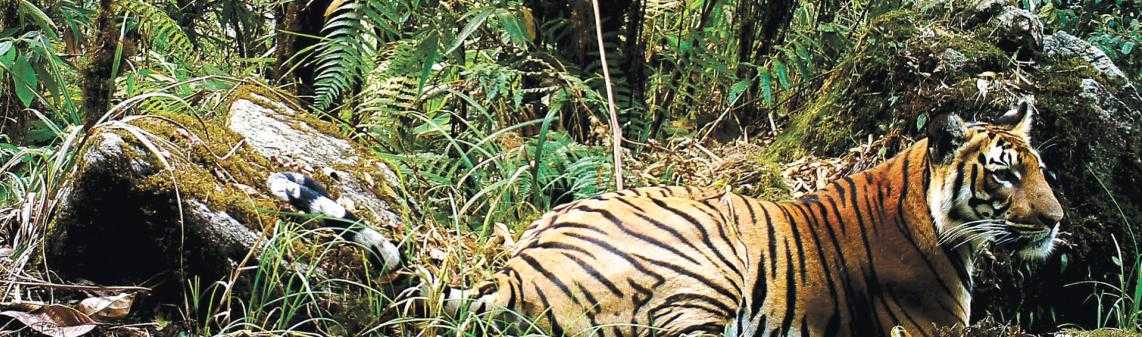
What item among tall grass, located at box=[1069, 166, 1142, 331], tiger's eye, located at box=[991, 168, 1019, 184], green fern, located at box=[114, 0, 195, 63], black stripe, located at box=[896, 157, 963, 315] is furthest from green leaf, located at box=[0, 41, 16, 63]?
tall grass, located at box=[1069, 166, 1142, 331]

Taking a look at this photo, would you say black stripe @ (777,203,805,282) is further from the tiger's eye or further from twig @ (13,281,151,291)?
twig @ (13,281,151,291)

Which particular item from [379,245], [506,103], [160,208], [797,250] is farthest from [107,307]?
[506,103]

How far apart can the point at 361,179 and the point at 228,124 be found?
1.78ft

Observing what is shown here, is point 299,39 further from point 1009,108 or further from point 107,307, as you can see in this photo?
point 1009,108

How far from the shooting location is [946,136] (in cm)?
427

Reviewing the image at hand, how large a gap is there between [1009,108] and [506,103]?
2327 mm

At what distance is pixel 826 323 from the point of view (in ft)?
13.9

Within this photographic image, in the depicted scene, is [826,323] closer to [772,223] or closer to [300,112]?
[772,223]

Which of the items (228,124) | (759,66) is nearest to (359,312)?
(228,124)

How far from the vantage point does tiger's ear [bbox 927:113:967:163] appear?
425 centimetres

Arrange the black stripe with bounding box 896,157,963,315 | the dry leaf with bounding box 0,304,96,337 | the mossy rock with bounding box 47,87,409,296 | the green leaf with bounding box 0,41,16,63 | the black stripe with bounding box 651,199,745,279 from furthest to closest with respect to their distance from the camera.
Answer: the black stripe with bounding box 896,157,963,315 → the black stripe with bounding box 651,199,745,279 → the green leaf with bounding box 0,41,16,63 → the mossy rock with bounding box 47,87,409,296 → the dry leaf with bounding box 0,304,96,337

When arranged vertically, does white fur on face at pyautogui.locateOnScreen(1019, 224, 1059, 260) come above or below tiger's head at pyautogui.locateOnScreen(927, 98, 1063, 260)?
below

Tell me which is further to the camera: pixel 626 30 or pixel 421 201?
pixel 626 30

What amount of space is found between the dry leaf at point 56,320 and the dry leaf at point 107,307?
3cm
